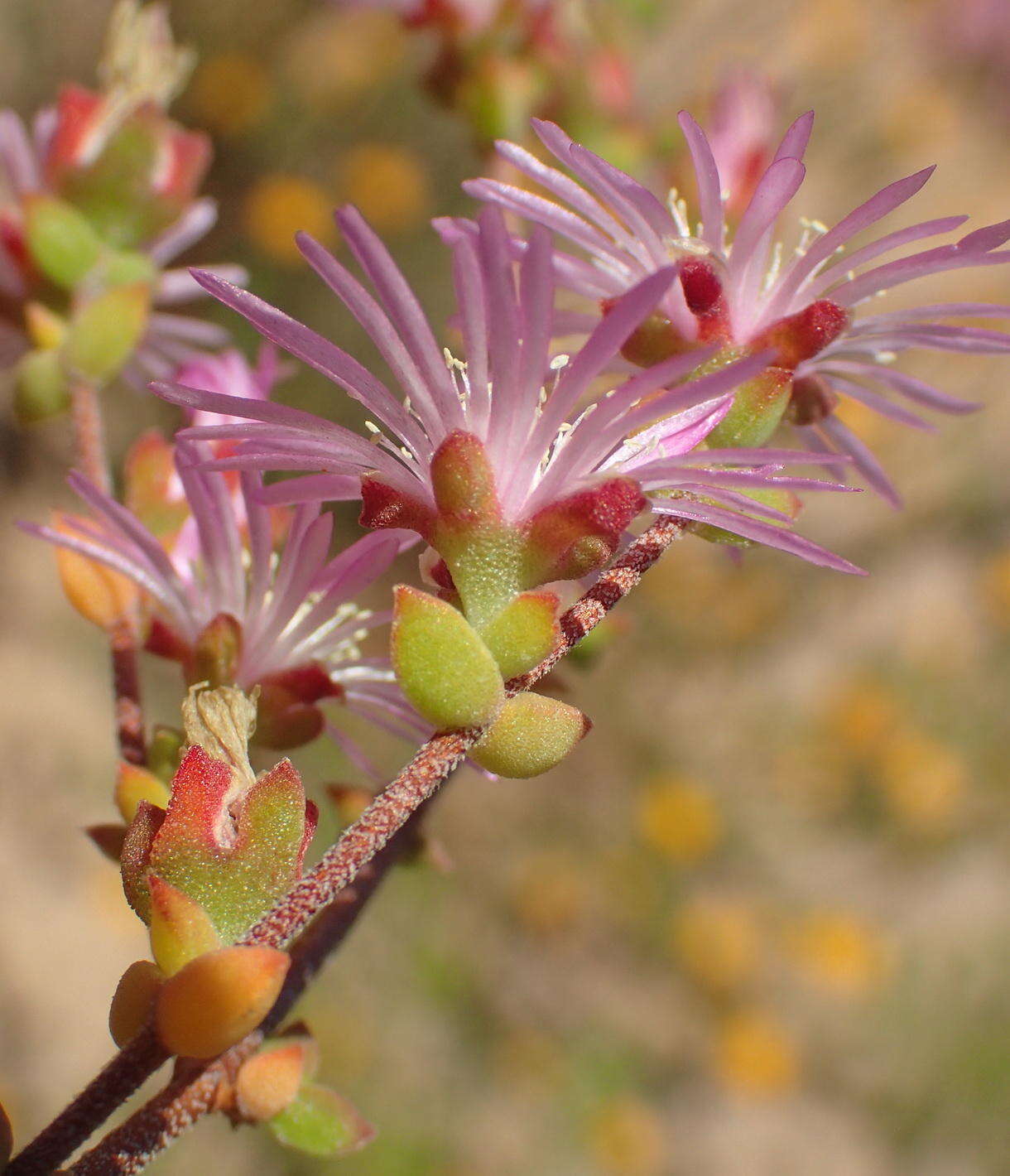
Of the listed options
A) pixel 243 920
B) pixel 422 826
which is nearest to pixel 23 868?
pixel 422 826

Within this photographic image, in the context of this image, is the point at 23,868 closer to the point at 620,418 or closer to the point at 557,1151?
the point at 557,1151

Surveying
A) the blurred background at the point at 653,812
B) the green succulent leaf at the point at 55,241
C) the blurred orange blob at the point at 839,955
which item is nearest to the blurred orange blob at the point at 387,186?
the blurred background at the point at 653,812

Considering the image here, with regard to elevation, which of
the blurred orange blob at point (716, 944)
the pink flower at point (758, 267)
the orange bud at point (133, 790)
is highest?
the blurred orange blob at point (716, 944)

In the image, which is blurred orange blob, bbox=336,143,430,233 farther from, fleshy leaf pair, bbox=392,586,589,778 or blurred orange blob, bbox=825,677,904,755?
fleshy leaf pair, bbox=392,586,589,778

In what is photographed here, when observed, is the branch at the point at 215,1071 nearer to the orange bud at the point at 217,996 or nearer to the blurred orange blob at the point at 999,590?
the orange bud at the point at 217,996

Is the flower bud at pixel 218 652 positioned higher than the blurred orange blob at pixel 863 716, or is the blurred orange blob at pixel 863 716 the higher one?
the blurred orange blob at pixel 863 716
